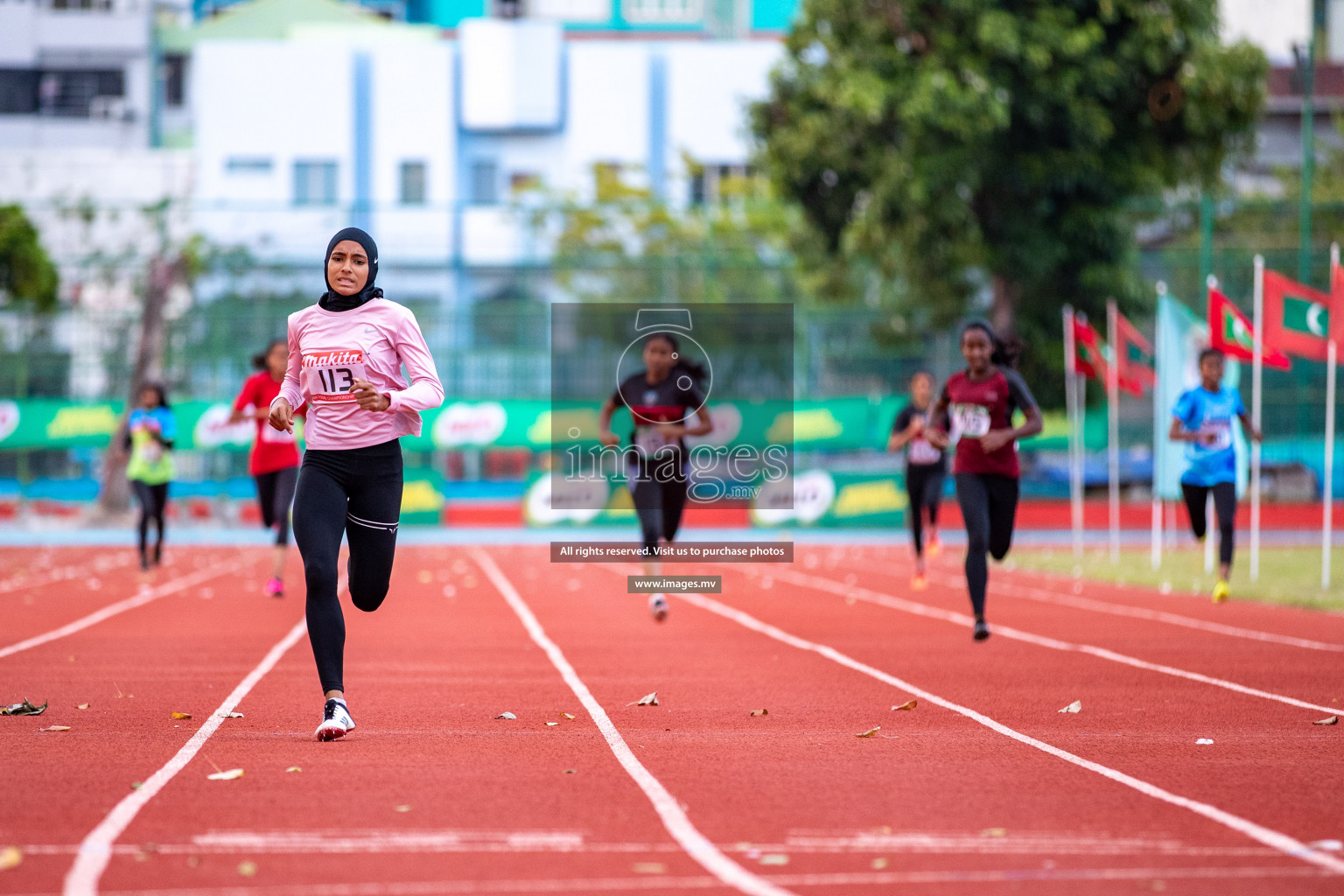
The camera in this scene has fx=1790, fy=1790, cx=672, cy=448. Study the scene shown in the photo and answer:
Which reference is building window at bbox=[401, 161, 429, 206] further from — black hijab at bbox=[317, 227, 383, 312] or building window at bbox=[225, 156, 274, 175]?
black hijab at bbox=[317, 227, 383, 312]

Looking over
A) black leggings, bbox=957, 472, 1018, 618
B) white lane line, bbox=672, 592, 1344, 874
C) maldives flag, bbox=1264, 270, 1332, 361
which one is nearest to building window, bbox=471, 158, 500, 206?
maldives flag, bbox=1264, 270, 1332, 361

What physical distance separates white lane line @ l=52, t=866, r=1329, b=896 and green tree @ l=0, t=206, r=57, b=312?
2825 centimetres

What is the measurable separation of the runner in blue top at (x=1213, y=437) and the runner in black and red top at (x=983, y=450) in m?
3.30

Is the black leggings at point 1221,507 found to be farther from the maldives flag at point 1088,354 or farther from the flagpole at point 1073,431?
the maldives flag at point 1088,354

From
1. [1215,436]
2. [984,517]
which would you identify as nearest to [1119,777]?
[984,517]

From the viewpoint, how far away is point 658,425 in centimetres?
1233

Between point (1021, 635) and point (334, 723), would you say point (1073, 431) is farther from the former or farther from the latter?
point (334, 723)

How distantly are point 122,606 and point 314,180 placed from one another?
130ft

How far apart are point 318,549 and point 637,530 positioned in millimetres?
21334

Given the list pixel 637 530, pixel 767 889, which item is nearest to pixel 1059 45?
pixel 637 530

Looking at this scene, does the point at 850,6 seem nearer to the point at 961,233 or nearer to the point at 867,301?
the point at 961,233

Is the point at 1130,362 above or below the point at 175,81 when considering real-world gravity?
below

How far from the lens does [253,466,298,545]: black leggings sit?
14.5m

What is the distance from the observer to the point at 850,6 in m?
28.9
